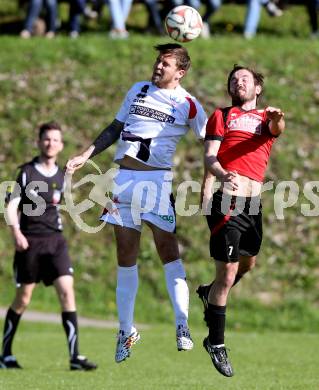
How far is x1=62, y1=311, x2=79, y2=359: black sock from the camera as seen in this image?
40.1 ft

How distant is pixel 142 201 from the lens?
368 inches

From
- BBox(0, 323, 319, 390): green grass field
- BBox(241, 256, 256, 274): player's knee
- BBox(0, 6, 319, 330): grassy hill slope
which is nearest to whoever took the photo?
BBox(241, 256, 256, 274): player's knee

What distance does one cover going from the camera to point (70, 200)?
64.4ft

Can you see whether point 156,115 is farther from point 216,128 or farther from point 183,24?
point 183,24

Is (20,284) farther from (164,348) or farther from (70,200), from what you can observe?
(70,200)

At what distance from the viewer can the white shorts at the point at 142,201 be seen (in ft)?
30.7

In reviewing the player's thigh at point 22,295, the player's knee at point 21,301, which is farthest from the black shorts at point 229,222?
the player's knee at point 21,301

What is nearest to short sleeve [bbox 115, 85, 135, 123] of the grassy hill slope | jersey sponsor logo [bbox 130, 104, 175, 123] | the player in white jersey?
the player in white jersey

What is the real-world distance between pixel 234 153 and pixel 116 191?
116 cm

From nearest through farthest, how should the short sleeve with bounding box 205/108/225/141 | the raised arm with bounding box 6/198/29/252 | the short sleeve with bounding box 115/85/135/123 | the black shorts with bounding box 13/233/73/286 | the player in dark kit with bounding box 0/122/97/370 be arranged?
the short sleeve with bounding box 205/108/225/141
the short sleeve with bounding box 115/85/135/123
the raised arm with bounding box 6/198/29/252
the player in dark kit with bounding box 0/122/97/370
the black shorts with bounding box 13/233/73/286

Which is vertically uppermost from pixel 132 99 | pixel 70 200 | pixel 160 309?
pixel 132 99

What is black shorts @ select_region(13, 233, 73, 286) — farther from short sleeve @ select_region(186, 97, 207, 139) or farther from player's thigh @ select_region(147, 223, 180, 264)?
short sleeve @ select_region(186, 97, 207, 139)

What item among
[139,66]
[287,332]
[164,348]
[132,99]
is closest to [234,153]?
[132,99]

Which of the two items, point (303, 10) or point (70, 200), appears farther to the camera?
point (303, 10)
